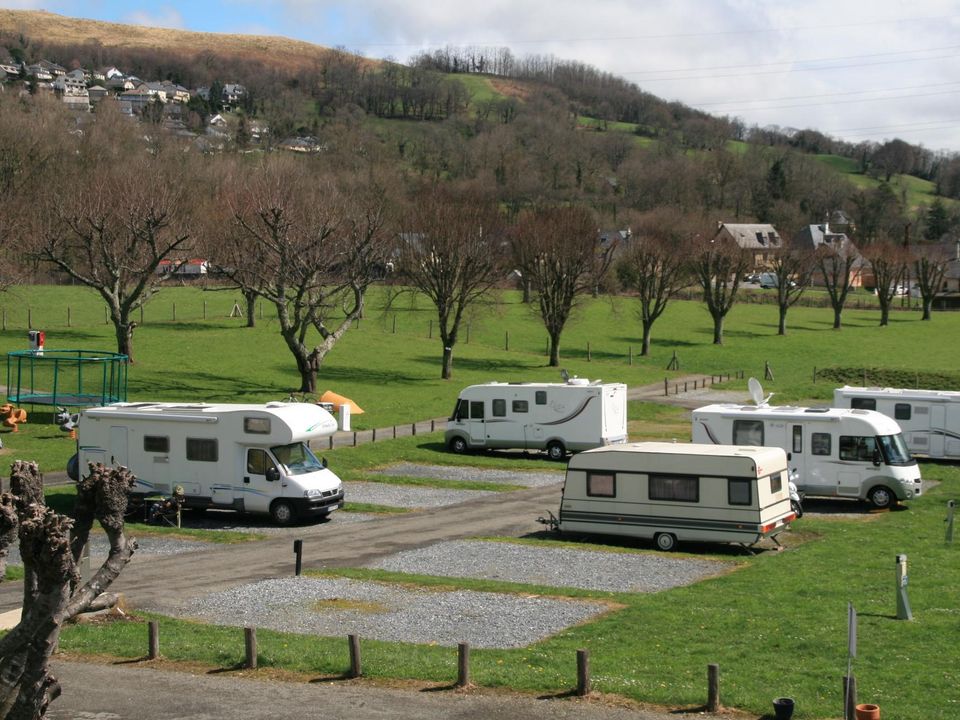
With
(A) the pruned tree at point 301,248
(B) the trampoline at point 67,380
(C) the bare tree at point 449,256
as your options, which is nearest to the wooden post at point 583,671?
(B) the trampoline at point 67,380

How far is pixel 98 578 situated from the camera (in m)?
12.5

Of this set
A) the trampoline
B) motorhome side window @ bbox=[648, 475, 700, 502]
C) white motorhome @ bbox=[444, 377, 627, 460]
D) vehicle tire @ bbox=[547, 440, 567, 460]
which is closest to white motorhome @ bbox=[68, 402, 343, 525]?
motorhome side window @ bbox=[648, 475, 700, 502]

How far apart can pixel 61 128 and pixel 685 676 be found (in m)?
88.5

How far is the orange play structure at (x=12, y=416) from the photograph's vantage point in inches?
1575

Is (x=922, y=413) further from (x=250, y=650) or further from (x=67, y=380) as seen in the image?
(x=67, y=380)

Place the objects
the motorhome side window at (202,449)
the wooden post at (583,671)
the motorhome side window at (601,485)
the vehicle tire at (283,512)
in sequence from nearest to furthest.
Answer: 1. the wooden post at (583,671)
2. the motorhome side window at (601,485)
3. the vehicle tire at (283,512)
4. the motorhome side window at (202,449)

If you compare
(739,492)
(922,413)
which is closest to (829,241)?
(922,413)

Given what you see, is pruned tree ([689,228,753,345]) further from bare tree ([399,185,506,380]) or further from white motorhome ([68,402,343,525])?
white motorhome ([68,402,343,525])

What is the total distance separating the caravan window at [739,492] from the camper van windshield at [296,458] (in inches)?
424

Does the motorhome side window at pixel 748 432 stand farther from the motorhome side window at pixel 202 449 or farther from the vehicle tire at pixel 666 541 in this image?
the motorhome side window at pixel 202 449

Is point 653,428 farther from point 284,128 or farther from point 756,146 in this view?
point 756,146

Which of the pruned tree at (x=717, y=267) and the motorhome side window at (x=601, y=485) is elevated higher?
the pruned tree at (x=717, y=267)

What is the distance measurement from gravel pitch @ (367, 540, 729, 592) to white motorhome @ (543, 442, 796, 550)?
1072 mm

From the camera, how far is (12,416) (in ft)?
132
